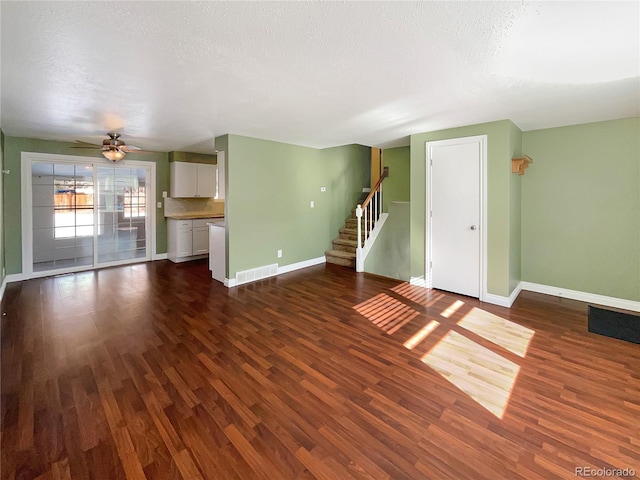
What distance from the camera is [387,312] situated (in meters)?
3.52

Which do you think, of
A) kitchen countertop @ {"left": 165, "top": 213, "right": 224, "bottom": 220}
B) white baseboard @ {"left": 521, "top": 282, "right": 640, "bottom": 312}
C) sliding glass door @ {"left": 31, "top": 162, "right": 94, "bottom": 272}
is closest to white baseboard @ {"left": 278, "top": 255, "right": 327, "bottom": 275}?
kitchen countertop @ {"left": 165, "top": 213, "right": 224, "bottom": 220}

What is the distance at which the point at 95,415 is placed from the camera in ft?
6.07

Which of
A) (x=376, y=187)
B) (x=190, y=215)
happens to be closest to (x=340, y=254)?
(x=376, y=187)

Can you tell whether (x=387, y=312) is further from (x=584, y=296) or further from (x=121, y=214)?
(x=121, y=214)

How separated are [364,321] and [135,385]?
2152 millimetres

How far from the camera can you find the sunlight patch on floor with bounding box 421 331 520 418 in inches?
79.8

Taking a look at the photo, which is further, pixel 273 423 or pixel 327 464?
pixel 273 423

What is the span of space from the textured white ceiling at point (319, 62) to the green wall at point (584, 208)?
35 cm

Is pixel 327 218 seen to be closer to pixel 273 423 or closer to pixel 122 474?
pixel 273 423

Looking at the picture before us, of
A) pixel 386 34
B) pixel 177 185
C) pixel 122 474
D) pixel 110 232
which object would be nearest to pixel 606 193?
pixel 386 34

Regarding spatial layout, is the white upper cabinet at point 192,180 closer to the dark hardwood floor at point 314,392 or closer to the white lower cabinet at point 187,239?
the white lower cabinet at point 187,239

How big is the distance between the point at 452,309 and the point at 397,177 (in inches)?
141

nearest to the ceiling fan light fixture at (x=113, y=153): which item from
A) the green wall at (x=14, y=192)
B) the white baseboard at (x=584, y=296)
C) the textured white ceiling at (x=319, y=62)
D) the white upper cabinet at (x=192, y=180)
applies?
the textured white ceiling at (x=319, y=62)

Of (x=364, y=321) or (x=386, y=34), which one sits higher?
(x=386, y=34)
